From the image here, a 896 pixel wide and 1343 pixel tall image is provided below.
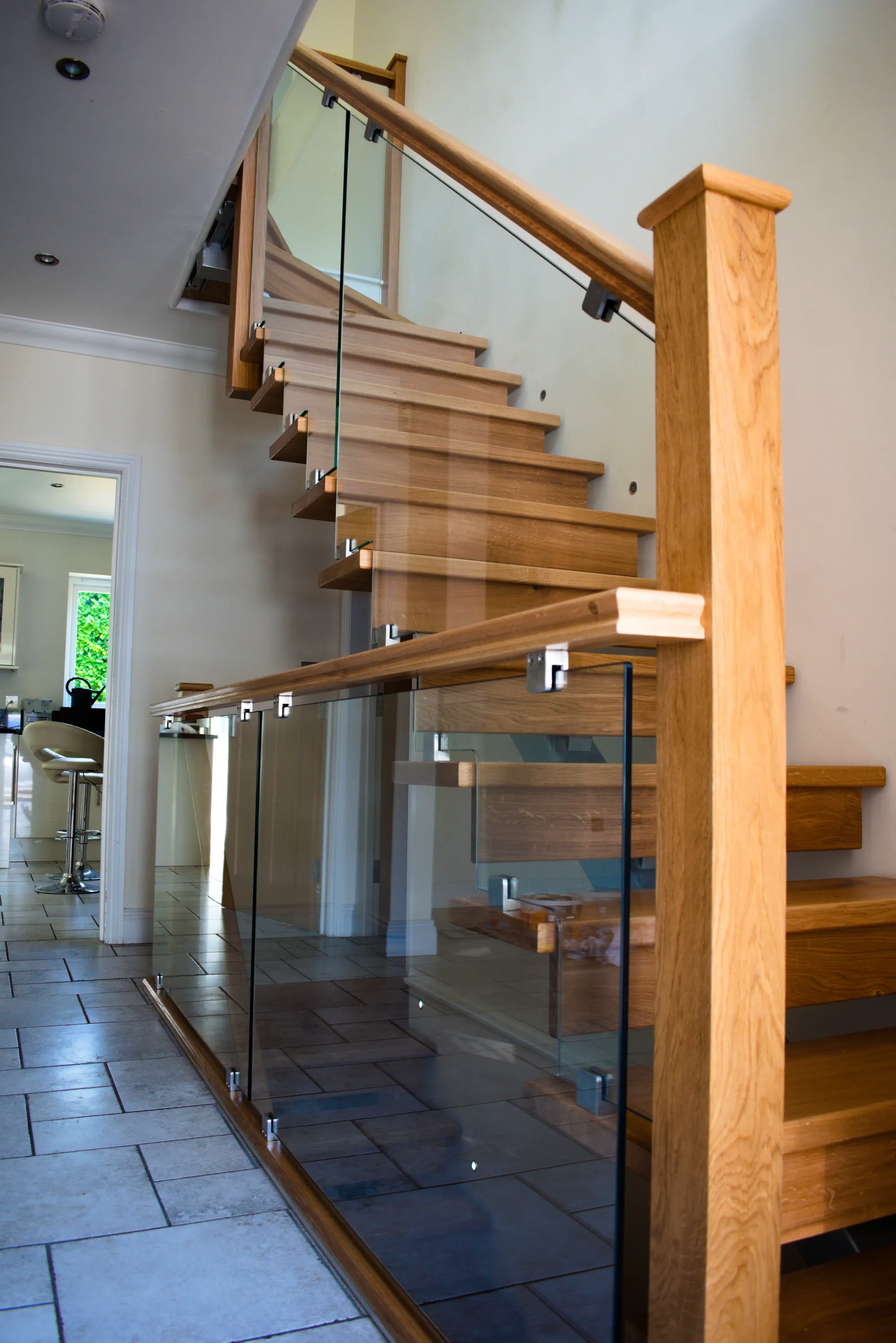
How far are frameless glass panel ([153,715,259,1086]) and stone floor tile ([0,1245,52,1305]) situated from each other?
0.63 m

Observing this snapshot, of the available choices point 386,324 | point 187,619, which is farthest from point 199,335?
point 386,324

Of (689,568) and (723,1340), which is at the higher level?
(689,568)

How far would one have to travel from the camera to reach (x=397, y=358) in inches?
106

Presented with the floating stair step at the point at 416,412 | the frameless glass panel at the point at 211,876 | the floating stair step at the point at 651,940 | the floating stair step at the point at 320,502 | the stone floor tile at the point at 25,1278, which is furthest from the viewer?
the floating stair step at the point at 320,502

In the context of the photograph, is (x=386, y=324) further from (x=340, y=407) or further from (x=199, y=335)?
(x=199, y=335)

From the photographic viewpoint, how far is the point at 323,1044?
5.97 feet

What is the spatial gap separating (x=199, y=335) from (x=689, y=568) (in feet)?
12.7

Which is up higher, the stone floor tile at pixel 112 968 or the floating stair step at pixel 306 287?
the floating stair step at pixel 306 287

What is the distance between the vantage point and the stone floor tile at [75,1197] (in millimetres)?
1792

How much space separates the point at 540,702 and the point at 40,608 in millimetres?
9003

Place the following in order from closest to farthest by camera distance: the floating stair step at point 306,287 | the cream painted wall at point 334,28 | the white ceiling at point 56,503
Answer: the floating stair step at point 306,287 → the cream painted wall at point 334,28 → the white ceiling at point 56,503

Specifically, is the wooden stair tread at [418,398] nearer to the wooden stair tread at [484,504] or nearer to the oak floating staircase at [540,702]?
the oak floating staircase at [540,702]

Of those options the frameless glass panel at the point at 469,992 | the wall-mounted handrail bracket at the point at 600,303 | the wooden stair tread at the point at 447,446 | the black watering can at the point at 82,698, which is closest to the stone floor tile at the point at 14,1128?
the frameless glass panel at the point at 469,992

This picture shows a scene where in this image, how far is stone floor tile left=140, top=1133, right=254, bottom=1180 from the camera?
6.70 ft
